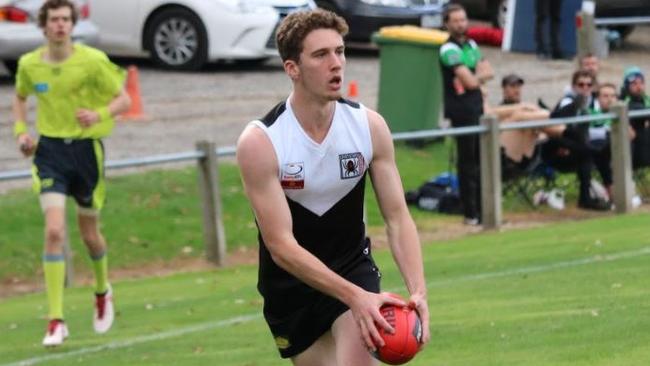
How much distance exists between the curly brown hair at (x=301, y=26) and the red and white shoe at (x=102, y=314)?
19.1 ft

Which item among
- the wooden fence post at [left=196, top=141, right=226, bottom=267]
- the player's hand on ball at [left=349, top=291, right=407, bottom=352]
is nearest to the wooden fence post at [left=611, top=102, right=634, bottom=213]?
the wooden fence post at [left=196, top=141, right=226, bottom=267]

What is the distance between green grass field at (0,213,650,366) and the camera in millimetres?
10242

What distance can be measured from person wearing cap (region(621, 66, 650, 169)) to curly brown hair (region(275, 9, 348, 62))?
13.6 m

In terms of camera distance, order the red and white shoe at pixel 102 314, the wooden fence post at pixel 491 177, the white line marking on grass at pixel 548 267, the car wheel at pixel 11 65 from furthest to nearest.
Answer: the car wheel at pixel 11 65
the wooden fence post at pixel 491 177
the white line marking on grass at pixel 548 267
the red and white shoe at pixel 102 314

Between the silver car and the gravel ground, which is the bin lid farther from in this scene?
the silver car

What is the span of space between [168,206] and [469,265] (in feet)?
14.7

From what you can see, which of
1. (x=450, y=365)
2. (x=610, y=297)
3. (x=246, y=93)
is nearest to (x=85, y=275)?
(x=610, y=297)

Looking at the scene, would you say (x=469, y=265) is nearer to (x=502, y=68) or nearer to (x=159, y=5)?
(x=159, y=5)

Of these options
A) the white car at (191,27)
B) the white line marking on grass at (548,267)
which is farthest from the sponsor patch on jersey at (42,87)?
the white car at (191,27)

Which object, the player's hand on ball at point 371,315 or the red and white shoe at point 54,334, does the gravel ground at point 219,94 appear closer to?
the red and white shoe at point 54,334

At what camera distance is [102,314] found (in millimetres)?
12297

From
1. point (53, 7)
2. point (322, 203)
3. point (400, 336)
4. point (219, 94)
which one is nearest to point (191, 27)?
point (219, 94)

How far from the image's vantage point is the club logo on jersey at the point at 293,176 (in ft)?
22.5

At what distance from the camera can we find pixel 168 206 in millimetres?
18359
